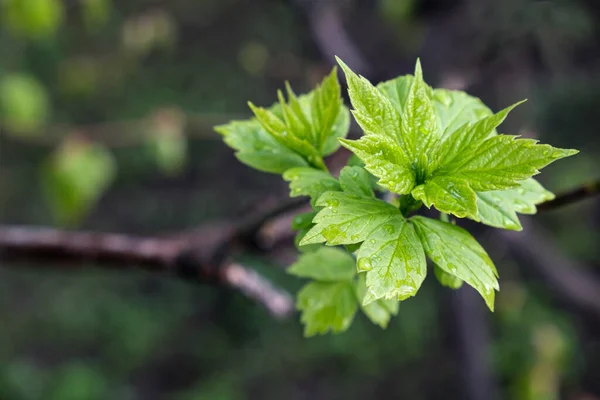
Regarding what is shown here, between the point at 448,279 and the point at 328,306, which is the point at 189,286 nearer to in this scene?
the point at 328,306

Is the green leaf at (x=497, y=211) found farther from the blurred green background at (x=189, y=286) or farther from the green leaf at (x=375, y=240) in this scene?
the blurred green background at (x=189, y=286)

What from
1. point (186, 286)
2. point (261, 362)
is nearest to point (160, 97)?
point (186, 286)

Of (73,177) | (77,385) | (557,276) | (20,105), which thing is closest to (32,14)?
(73,177)

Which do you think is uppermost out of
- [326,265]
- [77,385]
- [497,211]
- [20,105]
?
[497,211]

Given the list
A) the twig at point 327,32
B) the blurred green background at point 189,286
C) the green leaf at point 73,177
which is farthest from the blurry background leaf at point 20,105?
the twig at point 327,32

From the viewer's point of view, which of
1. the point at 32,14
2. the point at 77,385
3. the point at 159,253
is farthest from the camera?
the point at 77,385
